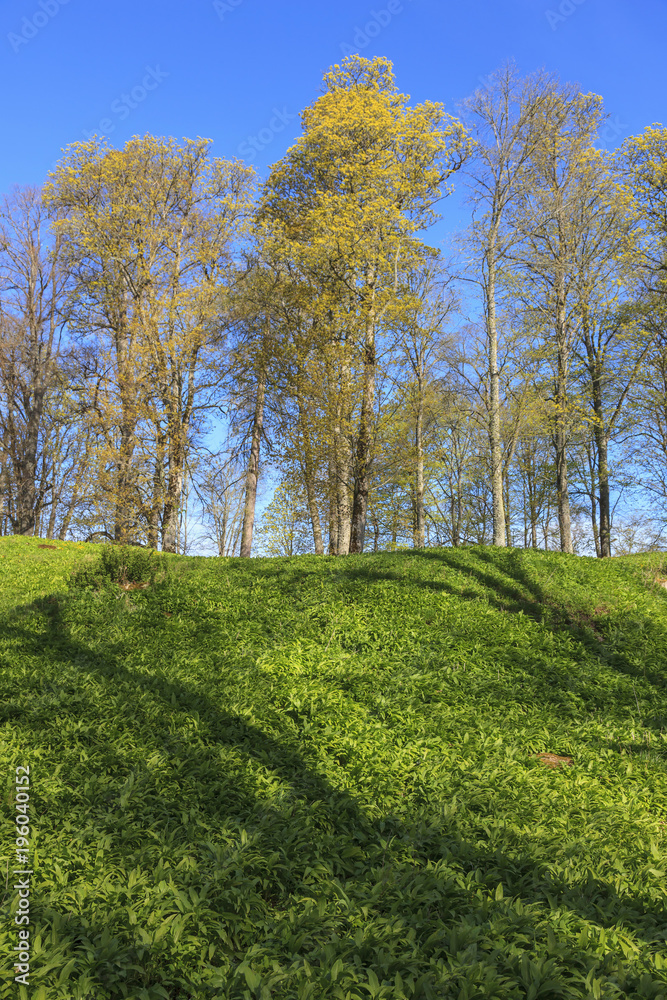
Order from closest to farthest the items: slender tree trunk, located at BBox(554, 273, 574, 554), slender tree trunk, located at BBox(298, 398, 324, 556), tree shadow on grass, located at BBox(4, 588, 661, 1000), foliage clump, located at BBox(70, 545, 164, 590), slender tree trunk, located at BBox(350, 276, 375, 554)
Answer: tree shadow on grass, located at BBox(4, 588, 661, 1000) → foliage clump, located at BBox(70, 545, 164, 590) → slender tree trunk, located at BBox(350, 276, 375, 554) → slender tree trunk, located at BBox(298, 398, 324, 556) → slender tree trunk, located at BBox(554, 273, 574, 554)

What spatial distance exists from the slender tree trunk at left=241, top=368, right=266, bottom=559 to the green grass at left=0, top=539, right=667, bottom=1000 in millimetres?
11452

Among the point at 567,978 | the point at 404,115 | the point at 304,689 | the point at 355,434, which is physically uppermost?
the point at 404,115

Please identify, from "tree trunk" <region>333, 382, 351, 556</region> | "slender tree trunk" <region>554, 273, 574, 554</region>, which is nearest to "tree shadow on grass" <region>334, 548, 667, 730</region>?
"tree trunk" <region>333, 382, 351, 556</region>

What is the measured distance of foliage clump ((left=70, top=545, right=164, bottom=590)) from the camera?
30.3ft

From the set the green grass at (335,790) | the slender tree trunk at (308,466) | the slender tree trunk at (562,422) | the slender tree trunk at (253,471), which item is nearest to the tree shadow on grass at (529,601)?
the green grass at (335,790)

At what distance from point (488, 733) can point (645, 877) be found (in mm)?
2076

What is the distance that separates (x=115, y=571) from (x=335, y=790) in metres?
5.93

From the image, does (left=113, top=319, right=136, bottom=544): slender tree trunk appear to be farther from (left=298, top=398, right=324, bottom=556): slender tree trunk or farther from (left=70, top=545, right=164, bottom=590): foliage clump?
(left=70, top=545, right=164, bottom=590): foliage clump

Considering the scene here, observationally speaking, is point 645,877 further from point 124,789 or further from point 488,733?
point 124,789

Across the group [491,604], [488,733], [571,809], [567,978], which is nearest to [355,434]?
[491,604]

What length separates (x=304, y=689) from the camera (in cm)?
636

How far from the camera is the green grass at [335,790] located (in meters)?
3.14

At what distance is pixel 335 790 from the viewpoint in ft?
15.9

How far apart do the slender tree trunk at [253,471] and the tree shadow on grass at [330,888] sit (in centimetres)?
1550
